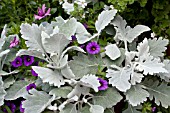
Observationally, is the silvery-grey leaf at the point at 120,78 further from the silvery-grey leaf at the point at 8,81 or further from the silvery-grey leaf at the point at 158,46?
the silvery-grey leaf at the point at 8,81

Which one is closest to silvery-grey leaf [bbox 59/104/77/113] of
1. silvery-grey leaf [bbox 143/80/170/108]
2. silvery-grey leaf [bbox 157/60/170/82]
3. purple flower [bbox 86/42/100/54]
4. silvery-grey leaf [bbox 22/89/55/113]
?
silvery-grey leaf [bbox 22/89/55/113]

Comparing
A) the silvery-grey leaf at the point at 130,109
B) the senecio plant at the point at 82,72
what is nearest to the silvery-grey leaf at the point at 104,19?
the senecio plant at the point at 82,72

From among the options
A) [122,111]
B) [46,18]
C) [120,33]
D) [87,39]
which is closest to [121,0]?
[120,33]

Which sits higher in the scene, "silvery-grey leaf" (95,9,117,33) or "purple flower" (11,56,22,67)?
"silvery-grey leaf" (95,9,117,33)

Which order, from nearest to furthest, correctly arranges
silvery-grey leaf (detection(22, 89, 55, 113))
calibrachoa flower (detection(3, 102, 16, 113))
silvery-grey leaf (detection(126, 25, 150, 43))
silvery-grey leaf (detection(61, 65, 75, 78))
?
silvery-grey leaf (detection(22, 89, 55, 113)), silvery-grey leaf (detection(61, 65, 75, 78)), calibrachoa flower (detection(3, 102, 16, 113)), silvery-grey leaf (detection(126, 25, 150, 43))

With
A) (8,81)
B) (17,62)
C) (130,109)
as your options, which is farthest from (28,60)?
(130,109)

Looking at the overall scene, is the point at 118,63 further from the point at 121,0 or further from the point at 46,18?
the point at 46,18

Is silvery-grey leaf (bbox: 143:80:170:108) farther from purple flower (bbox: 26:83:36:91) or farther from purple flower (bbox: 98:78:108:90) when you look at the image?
purple flower (bbox: 26:83:36:91)

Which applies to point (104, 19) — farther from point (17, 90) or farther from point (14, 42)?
point (17, 90)
